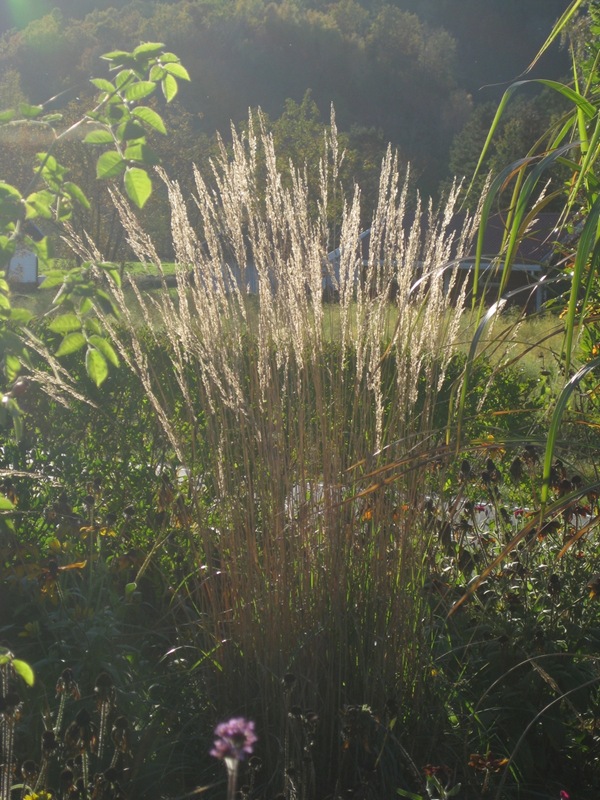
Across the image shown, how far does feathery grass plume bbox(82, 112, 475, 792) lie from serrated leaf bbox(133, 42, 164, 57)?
46cm

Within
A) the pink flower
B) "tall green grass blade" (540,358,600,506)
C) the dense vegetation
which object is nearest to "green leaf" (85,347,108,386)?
the dense vegetation

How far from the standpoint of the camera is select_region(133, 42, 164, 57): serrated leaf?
2.45 meters

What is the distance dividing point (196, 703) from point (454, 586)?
99cm

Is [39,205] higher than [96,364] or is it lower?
higher

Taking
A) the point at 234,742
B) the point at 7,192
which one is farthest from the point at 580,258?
the point at 7,192

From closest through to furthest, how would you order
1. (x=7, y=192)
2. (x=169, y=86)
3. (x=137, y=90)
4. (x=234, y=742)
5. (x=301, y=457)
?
(x=234, y=742), (x=7, y=192), (x=137, y=90), (x=169, y=86), (x=301, y=457)

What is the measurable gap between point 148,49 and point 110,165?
1.17 ft

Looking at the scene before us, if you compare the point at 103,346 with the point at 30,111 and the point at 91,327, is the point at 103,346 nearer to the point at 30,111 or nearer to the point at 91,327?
the point at 91,327

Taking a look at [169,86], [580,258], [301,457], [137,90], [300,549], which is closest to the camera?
[580,258]

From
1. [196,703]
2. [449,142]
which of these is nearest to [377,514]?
[196,703]

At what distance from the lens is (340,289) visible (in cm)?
308

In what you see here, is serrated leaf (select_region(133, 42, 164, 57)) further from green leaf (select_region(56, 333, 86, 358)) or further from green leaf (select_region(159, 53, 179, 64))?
green leaf (select_region(56, 333, 86, 358))

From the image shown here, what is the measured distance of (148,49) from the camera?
2.46m

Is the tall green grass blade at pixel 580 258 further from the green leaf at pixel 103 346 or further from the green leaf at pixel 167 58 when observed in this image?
the green leaf at pixel 167 58
